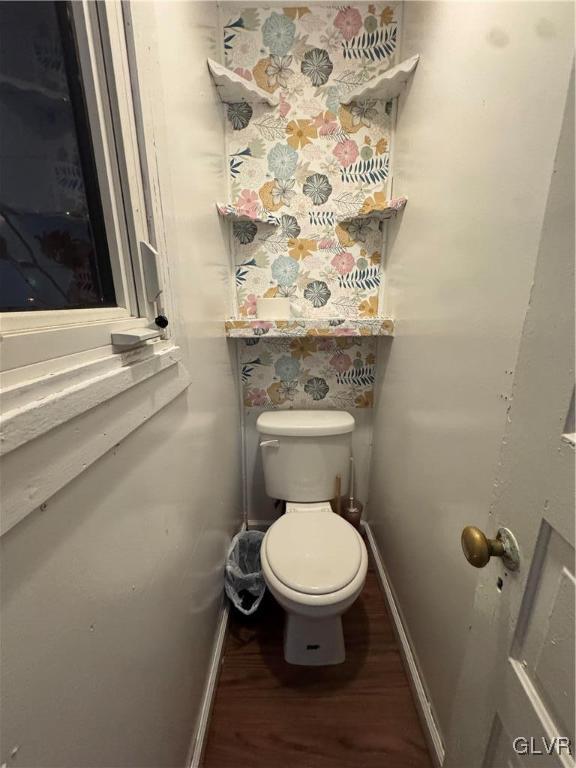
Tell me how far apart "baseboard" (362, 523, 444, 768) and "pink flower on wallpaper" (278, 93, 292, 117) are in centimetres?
204

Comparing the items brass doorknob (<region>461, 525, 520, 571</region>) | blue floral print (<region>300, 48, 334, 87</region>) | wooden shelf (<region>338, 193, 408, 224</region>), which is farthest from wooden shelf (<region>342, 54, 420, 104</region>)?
brass doorknob (<region>461, 525, 520, 571</region>)

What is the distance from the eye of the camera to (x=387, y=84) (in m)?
1.16

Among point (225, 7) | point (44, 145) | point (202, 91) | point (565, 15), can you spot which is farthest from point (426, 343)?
point (225, 7)

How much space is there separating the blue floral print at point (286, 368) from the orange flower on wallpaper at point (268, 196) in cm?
67

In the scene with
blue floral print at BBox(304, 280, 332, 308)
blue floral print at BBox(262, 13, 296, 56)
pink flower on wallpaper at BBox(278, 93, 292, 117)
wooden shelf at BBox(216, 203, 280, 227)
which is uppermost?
blue floral print at BBox(262, 13, 296, 56)

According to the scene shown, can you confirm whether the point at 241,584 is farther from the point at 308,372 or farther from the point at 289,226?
the point at 289,226

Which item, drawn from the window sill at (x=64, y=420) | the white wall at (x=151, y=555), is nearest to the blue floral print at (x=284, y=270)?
the white wall at (x=151, y=555)

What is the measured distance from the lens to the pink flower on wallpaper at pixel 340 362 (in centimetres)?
154

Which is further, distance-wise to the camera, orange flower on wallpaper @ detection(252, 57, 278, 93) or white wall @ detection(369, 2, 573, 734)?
orange flower on wallpaper @ detection(252, 57, 278, 93)

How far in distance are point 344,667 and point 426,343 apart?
121 centimetres

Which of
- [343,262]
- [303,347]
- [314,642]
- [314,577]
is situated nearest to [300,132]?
[343,262]

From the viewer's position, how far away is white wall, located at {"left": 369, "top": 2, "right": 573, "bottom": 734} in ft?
1.81

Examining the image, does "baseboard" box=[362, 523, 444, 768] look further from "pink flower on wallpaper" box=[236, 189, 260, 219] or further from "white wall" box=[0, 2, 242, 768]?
"pink flower on wallpaper" box=[236, 189, 260, 219]

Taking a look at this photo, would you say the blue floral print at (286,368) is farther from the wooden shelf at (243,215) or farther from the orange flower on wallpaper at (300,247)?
the wooden shelf at (243,215)
